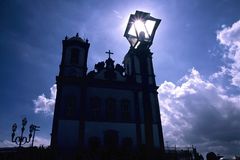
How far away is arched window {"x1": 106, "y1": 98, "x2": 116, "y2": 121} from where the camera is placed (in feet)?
71.3

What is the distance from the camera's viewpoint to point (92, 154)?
55.0ft

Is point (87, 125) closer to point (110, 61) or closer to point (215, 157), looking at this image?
point (110, 61)

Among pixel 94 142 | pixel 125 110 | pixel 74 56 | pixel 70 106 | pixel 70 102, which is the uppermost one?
pixel 74 56

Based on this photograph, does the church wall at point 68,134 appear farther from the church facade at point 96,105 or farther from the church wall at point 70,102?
the church wall at point 70,102

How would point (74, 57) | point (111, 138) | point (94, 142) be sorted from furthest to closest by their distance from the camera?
point (74, 57)
point (111, 138)
point (94, 142)

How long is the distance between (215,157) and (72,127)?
57.5 feet

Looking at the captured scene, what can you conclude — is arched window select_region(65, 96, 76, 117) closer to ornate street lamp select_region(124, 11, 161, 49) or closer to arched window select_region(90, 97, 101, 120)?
arched window select_region(90, 97, 101, 120)

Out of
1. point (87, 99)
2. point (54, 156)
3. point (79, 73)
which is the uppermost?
point (79, 73)

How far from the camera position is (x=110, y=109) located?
876 inches

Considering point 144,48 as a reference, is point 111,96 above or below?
above

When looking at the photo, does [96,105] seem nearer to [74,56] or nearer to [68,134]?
[68,134]

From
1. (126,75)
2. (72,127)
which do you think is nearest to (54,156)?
(72,127)

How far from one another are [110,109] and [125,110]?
1.96m

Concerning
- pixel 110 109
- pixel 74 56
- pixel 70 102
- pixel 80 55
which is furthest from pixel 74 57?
pixel 110 109
